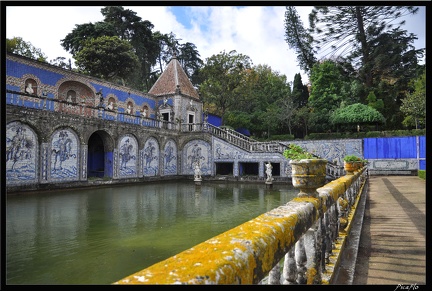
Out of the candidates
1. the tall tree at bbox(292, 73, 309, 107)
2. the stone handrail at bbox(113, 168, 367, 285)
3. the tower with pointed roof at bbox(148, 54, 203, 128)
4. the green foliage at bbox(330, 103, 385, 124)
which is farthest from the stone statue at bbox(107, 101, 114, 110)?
the stone handrail at bbox(113, 168, 367, 285)

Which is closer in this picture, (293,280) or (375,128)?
(293,280)

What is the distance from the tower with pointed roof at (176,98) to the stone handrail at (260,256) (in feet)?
79.8

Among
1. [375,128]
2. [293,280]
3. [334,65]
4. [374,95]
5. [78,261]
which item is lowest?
[78,261]

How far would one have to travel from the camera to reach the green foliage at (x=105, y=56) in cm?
3191

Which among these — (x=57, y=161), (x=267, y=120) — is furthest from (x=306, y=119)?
(x=57, y=161)

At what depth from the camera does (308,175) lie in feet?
10.5

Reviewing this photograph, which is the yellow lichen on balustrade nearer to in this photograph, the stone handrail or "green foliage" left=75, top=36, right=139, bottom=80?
the stone handrail

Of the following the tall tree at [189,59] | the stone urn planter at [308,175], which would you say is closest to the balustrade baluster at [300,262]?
the stone urn planter at [308,175]

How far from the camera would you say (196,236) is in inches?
273

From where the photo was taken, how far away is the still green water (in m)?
4.99

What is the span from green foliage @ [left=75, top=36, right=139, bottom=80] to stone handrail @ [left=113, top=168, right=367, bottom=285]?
32.9 metres

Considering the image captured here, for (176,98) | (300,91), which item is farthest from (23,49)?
(300,91)

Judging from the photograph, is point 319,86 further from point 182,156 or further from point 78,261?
point 78,261

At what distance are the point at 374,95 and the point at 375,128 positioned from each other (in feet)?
12.7
